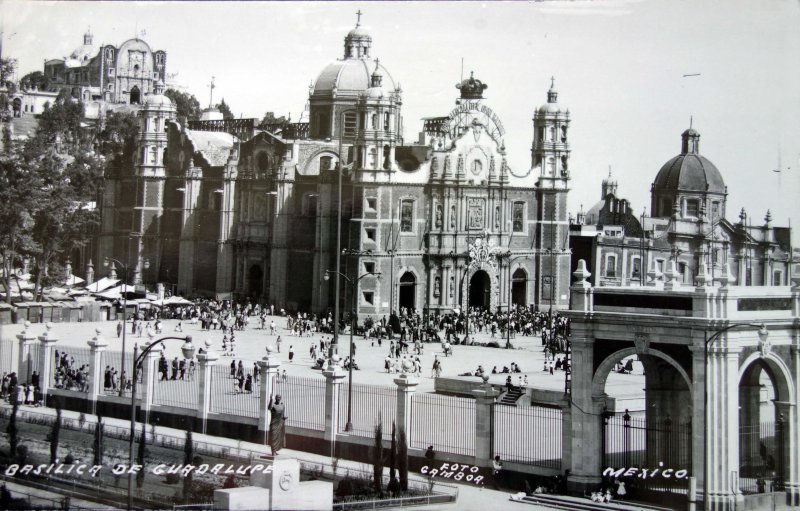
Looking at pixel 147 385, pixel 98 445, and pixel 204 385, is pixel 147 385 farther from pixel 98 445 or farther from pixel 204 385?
pixel 98 445

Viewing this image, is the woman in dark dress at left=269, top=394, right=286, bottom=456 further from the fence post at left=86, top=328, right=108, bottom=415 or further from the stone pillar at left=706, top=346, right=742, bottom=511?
the stone pillar at left=706, top=346, right=742, bottom=511

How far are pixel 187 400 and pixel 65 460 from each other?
628 cm

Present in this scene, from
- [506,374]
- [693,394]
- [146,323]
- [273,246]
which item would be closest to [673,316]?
[693,394]

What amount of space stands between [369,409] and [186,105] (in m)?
50.8

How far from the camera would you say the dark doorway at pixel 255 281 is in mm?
62344

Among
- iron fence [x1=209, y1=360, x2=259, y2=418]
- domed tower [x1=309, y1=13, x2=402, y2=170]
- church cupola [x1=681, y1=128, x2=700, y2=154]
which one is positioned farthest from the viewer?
domed tower [x1=309, y1=13, x2=402, y2=170]

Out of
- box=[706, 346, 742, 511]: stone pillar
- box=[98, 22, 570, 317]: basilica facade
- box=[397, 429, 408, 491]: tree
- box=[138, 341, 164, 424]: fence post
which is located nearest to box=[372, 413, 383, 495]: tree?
box=[397, 429, 408, 491]: tree

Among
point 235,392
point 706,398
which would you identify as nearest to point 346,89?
point 235,392

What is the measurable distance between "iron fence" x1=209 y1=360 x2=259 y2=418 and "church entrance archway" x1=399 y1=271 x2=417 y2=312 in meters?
20.9

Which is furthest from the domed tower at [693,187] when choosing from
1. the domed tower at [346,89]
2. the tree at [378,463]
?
the tree at [378,463]

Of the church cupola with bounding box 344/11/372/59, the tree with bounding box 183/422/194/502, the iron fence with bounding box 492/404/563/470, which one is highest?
the church cupola with bounding box 344/11/372/59

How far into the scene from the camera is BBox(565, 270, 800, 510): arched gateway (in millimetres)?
28078

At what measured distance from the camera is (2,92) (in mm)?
50188

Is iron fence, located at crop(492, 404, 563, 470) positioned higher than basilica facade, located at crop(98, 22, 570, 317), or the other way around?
basilica facade, located at crop(98, 22, 570, 317)
